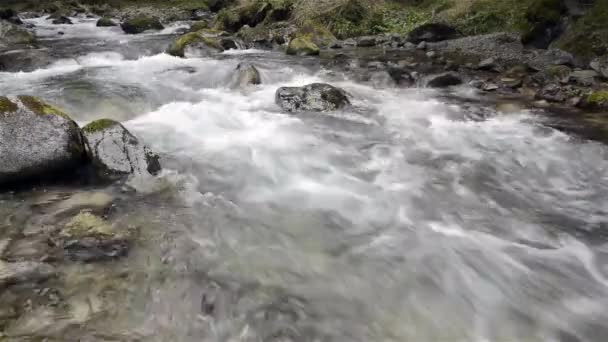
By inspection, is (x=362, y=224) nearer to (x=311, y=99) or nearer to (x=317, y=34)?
(x=311, y=99)

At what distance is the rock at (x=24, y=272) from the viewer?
11.5 feet

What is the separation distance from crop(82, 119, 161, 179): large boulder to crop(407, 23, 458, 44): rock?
42.6 feet

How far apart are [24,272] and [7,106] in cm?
283

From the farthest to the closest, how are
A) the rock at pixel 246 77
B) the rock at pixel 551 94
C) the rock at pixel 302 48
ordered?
the rock at pixel 302 48 < the rock at pixel 246 77 < the rock at pixel 551 94

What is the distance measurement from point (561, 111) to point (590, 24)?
4.69m

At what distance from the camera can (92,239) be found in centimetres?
402

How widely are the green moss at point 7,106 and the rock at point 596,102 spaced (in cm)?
1052

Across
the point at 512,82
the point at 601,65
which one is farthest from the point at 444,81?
the point at 601,65

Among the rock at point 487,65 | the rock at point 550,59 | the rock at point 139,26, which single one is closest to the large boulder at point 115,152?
the rock at point 487,65

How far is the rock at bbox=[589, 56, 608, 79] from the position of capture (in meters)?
9.83

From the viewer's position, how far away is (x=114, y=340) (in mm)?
2996

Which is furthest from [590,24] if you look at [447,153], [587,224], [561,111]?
[587,224]

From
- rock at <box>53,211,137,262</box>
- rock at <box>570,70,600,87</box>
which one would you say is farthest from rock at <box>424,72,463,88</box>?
rock at <box>53,211,137,262</box>

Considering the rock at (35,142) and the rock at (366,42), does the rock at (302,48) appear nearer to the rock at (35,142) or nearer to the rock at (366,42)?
the rock at (366,42)
